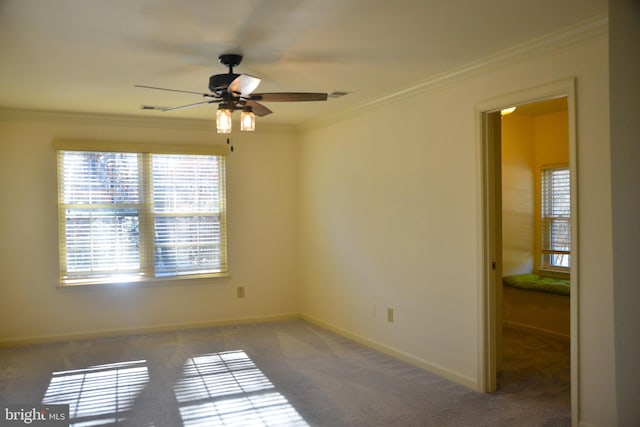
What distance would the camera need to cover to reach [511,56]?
334 cm

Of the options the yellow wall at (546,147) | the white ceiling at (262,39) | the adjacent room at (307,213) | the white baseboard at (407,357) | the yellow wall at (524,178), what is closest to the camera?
the white ceiling at (262,39)

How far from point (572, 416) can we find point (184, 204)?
4.31m

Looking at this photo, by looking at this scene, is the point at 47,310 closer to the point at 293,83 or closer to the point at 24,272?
the point at 24,272

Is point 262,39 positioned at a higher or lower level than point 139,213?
higher

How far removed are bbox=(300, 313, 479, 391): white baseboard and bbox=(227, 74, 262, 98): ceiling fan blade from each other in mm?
2586

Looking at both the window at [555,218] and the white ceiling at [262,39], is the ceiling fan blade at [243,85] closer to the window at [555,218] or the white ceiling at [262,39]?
the white ceiling at [262,39]

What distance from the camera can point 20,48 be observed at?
10.3ft

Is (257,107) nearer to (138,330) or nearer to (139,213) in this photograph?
(139,213)

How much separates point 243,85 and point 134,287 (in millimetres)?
A: 3306

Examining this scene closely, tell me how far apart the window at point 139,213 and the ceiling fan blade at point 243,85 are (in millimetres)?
2701

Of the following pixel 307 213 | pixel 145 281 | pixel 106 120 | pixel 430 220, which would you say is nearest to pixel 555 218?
pixel 430 220

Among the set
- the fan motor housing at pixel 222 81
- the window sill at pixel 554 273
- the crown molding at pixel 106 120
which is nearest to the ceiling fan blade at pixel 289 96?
the fan motor housing at pixel 222 81

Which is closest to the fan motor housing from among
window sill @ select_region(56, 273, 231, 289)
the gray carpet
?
the gray carpet

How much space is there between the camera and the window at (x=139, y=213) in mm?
5316
